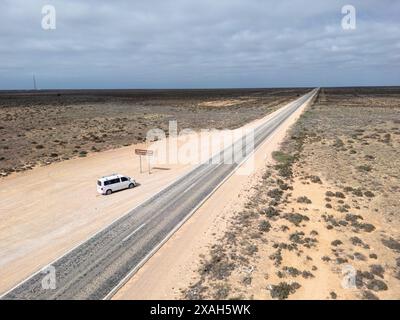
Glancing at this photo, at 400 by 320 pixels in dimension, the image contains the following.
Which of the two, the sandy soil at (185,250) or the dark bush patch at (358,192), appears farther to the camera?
the dark bush patch at (358,192)

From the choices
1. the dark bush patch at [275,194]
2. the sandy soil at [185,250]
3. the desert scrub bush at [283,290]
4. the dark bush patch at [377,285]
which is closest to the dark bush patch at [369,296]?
the dark bush patch at [377,285]

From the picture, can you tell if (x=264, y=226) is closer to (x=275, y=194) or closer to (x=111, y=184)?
(x=275, y=194)

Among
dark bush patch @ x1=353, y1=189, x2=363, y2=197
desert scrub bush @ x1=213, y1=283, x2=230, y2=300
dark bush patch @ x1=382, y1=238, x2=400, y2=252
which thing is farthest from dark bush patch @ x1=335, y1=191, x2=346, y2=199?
desert scrub bush @ x1=213, y1=283, x2=230, y2=300

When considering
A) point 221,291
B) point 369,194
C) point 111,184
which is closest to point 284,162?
point 369,194

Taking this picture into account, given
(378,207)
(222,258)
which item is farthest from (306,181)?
(222,258)

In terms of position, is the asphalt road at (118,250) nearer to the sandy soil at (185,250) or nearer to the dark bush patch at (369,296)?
the sandy soil at (185,250)
